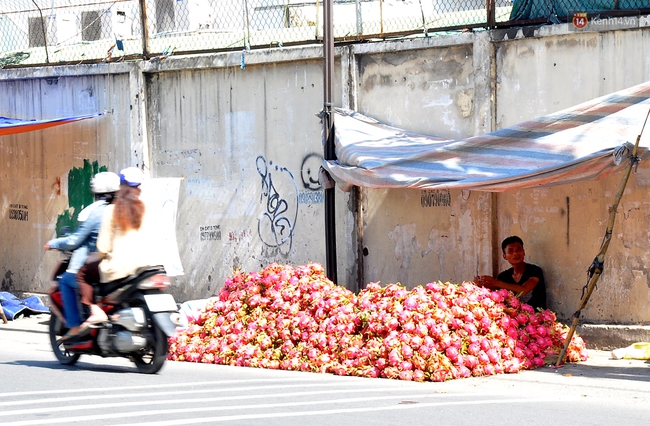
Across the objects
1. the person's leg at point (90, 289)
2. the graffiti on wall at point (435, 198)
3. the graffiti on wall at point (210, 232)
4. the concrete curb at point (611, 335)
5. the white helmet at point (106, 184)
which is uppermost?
the white helmet at point (106, 184)

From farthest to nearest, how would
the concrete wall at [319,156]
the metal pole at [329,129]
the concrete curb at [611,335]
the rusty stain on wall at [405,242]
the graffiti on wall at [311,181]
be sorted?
the graffiti on wall at [311,181] < the rusty stain on wall at [405,242] < the metal pole at [329,129] < the concrete wall at [319,156] < the concrete curb at [611,335]

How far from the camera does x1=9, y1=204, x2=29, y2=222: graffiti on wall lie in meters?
13.7

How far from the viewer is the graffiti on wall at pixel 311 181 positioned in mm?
11125

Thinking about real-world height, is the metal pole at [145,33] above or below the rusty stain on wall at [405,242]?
above

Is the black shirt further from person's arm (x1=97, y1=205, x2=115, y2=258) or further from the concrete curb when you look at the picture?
person's arm (x1=97, y1=205, x2=115, y2=258)

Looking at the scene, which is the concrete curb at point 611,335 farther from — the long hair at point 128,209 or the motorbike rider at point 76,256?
the motorbike rider at point 76,256

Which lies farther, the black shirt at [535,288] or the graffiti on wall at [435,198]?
the graffiti on wall at [435,198]

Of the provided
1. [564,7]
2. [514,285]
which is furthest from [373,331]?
[564,7]

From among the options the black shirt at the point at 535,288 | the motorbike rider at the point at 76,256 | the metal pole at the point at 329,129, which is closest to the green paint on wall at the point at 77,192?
the metal pole at the point at 329,129

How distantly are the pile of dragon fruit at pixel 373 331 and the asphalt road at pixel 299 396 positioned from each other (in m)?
0.20

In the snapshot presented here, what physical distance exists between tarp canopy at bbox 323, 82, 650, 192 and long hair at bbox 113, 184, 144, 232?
290cm

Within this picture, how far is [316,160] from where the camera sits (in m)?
11.1

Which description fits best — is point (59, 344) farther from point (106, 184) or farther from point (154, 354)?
point (106, 184)

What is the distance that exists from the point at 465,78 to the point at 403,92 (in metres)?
0.76
